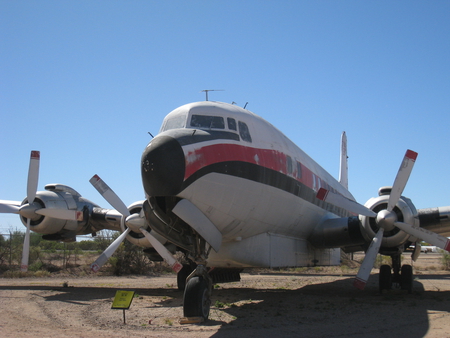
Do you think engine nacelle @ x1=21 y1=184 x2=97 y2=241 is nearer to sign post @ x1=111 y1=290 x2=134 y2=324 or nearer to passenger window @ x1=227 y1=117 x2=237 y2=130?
sign post @ x1=111 y1=290 x2=134 y2=324

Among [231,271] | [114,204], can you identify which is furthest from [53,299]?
[231,271]

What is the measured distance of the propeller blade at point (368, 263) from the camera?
33.4 feet

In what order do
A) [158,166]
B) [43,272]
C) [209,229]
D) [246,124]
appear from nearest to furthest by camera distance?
[158,166]
[209,229]
[246,124]
[43,272]

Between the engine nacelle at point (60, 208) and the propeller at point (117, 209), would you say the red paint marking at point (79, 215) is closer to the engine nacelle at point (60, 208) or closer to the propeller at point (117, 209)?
the engine nacelle at point (60, 208)

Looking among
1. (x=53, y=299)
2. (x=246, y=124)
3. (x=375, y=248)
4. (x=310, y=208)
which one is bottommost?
(x=53, y=299)

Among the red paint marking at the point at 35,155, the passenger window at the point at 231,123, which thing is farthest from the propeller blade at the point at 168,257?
the red paint marking at the point at 35,155

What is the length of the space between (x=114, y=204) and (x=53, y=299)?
308 centimetres

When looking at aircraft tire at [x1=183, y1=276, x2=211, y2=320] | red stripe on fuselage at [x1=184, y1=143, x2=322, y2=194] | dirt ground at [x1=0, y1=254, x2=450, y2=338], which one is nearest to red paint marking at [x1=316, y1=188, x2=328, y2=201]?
red stripe on fuselage at [x1=184, y1=143, x2=322, y2=194]

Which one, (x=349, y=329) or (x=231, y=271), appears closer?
(x=349, y=329)

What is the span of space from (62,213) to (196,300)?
8.30 m

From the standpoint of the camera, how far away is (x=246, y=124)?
9.28 m

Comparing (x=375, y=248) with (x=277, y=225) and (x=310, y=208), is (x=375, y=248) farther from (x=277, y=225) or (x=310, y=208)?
(x=277, y=225)

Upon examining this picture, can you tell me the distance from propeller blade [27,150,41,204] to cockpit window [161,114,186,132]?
6992 millimetres

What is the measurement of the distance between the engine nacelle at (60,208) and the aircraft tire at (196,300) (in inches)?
336
